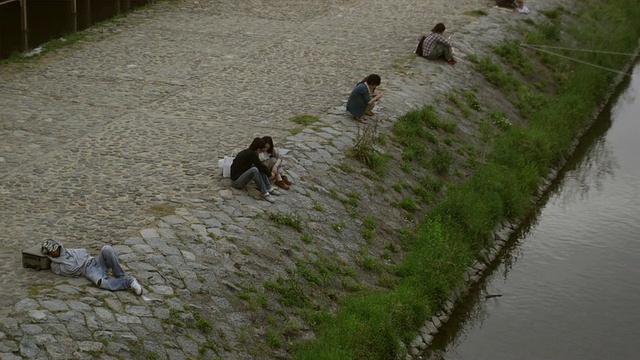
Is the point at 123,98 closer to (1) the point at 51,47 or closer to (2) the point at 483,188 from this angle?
(1) the point at 51,47

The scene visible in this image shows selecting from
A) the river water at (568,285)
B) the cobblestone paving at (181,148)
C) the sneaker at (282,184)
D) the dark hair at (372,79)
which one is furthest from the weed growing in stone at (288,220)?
the dark hair at (372,79)

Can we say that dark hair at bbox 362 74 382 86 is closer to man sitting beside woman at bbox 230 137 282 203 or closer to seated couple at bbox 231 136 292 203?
seated couple at bbox 231 136 292 203

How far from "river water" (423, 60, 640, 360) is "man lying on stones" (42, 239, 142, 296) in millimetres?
5303

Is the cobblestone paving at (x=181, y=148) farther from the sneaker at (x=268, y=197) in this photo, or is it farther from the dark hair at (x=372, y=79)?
the dark hair at (x=372, y=79)

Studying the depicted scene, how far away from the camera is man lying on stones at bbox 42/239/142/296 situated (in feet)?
40.5

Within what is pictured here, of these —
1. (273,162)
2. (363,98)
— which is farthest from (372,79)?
(273,162)

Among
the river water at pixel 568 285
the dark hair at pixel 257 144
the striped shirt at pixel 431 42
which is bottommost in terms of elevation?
the river water at pixel 568 285

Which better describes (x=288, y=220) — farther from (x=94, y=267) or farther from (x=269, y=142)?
(x=94, y=267)

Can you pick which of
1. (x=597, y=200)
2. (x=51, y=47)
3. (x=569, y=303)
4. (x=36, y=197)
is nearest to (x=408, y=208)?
(x=569, y=303)

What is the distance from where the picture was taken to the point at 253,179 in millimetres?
15820

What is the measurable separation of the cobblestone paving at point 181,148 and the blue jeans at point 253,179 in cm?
19

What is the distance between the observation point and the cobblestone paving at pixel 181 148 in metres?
12.2

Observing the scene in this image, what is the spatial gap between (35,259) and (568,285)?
9707 millimetres

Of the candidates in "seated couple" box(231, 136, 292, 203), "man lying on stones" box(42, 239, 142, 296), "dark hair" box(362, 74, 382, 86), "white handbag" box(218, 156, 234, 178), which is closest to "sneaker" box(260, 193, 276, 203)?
"seated couple" box(231, 136, 292, 203)
